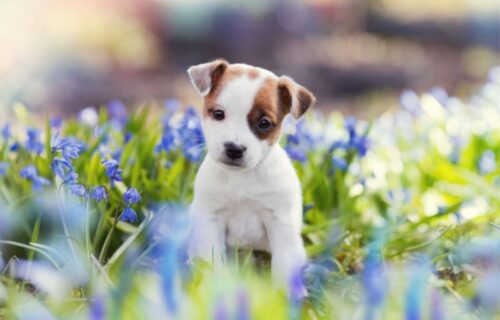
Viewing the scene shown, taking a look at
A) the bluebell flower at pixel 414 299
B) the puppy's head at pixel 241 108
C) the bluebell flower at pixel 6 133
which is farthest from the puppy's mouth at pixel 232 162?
the bluebell flower at pixel 6 133

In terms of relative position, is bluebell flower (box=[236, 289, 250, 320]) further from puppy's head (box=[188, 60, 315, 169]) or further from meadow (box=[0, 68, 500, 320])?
puppy's head (box=[188, 60, 315, 169])

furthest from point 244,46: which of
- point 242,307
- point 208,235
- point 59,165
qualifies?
point 242,307

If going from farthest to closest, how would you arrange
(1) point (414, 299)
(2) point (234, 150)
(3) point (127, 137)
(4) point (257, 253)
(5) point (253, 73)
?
(3) point (127, 137) → (4) point (257, 253) → (5) point (253, 73) → (2) point (234, 150) → (1) point (414, 299)

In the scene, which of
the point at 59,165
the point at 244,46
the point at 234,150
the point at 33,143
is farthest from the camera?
the point at 244,46

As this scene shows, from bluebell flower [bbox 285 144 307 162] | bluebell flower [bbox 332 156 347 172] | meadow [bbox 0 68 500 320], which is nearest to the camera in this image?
meadow [bbox 0 68 500 320]

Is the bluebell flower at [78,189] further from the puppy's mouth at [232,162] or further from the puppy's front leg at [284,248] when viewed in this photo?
the puppy's front leg at [284,248]

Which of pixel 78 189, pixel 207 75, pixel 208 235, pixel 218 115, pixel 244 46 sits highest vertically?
pixel 207 75

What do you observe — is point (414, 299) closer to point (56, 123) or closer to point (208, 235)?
point (208, 235)

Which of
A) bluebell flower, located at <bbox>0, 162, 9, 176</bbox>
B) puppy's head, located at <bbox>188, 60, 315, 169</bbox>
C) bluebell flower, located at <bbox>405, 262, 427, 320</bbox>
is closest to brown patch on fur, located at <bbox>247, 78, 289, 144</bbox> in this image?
puppy's head, located at <bbox>188, 60, 315, 169</bbox>
